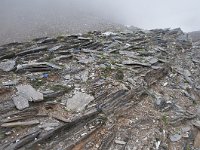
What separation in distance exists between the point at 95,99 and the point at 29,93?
3.01 meters

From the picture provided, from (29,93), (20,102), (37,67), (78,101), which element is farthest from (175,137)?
(37,67)

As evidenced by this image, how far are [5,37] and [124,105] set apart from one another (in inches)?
1191

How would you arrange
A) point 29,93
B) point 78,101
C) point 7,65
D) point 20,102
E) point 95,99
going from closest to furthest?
point 20,102 < point 29,93 < point 78,101 < point 95,99 < point 7,65

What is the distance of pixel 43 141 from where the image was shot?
11.3 meters

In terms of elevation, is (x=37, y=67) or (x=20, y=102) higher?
(x=37, y=67)

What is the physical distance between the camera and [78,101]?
13.8m

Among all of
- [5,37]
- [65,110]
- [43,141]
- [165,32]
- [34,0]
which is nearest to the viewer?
[43,141]

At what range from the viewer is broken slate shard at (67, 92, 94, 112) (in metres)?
13.3

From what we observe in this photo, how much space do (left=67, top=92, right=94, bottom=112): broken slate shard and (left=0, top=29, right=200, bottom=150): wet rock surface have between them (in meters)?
0.04

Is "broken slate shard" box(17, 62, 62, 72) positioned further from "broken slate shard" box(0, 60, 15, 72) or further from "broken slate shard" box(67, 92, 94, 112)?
"broken slate shard" box(67, 92, 94, 112)

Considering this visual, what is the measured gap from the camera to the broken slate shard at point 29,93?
520 inches

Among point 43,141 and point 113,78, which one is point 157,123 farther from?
point 43,141

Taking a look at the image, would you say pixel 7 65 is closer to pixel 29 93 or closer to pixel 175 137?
pixel 29 93

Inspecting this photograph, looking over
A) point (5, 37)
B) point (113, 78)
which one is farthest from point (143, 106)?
point (5, 37)
